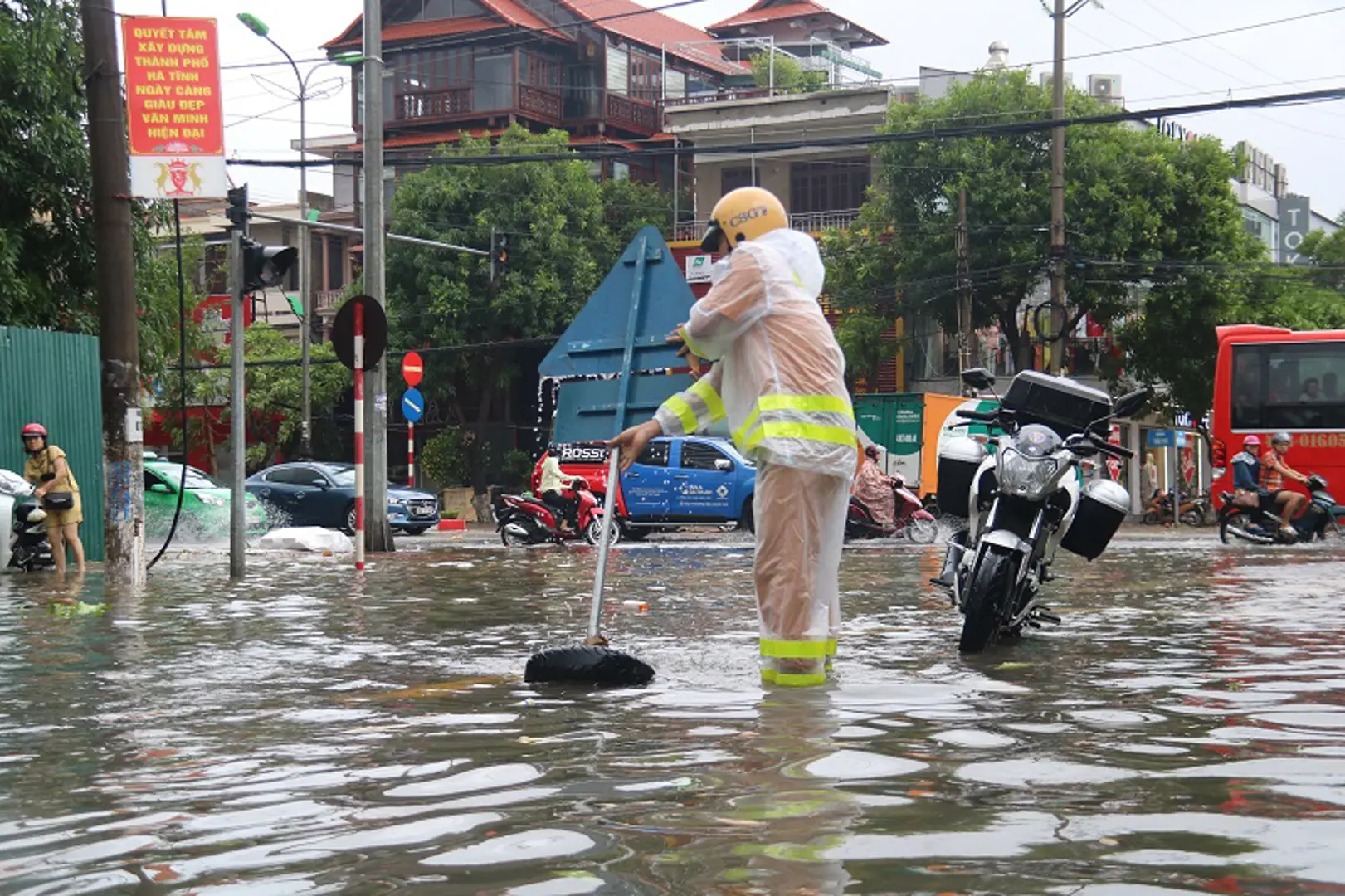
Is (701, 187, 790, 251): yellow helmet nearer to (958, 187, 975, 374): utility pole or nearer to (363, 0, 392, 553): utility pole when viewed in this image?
(363, 0, 392, 553): utility pole

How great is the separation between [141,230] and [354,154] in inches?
1376

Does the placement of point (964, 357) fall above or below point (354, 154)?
below

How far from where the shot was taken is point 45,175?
2123 cm

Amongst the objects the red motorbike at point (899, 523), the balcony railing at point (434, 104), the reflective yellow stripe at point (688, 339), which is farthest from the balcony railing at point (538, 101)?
the reflective yellow stripe at point (688, 339)

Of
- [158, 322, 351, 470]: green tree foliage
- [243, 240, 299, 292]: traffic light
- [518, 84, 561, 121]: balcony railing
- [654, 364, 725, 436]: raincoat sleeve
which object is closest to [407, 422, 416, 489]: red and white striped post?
[158, 322, 351, 470]: green tree foliage

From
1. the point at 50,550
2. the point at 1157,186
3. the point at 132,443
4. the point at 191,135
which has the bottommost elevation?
the point at 50,550

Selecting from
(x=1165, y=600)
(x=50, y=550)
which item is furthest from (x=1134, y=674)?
(x=50, y=550)

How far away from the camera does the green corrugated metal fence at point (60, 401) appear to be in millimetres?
18125

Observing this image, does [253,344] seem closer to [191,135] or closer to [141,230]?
[141,230]

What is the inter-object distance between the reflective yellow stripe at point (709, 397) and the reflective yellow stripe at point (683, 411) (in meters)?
0.07

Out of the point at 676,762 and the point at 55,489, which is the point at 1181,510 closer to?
the point at 55,489

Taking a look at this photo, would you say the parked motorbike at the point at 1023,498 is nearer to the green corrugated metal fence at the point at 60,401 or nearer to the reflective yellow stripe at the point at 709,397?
the reflective yellow stripe at the point at 709,397

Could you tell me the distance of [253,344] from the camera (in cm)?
5012

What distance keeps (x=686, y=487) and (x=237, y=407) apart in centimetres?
1195
